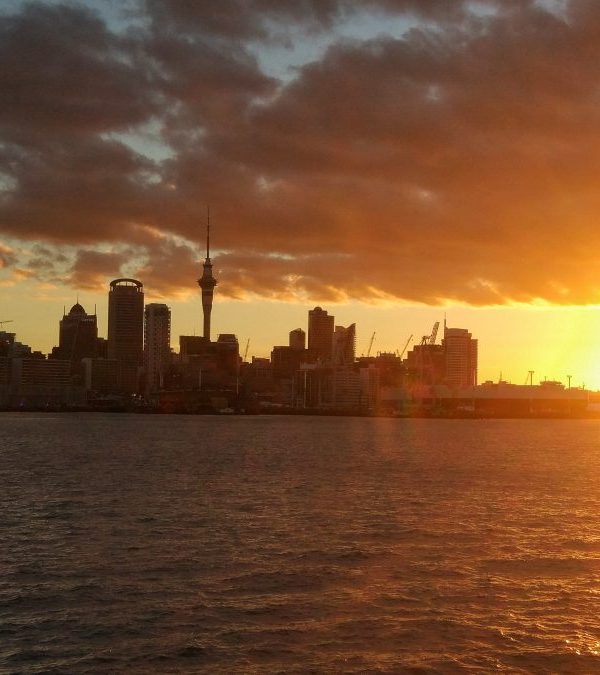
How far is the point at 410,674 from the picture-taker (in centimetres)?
3019

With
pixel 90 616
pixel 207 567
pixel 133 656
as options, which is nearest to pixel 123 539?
pixel 207 567

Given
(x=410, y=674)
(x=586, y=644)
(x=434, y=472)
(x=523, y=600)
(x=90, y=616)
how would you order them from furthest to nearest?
(x=434, y=472), (x=523, y=600), (x=90, y=616), (x=586, y=644), (x=410, y=674)

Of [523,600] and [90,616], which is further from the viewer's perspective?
[523,600]

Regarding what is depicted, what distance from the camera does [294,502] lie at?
72.8m

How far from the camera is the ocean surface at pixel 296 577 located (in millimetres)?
32156

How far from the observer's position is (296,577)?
43469 mm

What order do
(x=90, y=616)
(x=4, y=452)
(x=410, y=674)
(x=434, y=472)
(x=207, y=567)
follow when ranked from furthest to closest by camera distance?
(x=4, y=452)
(x=434, y=472)
(x=207, y=567)
(x=90, y=616)
(x=410, y=674)

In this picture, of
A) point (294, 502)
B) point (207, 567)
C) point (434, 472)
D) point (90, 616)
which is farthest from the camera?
point (434, 472)

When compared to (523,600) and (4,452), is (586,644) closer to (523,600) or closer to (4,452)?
(523,600)

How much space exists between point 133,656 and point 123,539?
2252cm

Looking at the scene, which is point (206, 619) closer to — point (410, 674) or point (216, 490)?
point (410, 674)

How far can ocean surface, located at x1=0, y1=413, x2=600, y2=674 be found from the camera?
32.2m

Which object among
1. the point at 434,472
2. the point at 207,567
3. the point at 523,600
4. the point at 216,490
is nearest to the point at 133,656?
the point at 207,567

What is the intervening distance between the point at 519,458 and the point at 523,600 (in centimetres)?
10182
